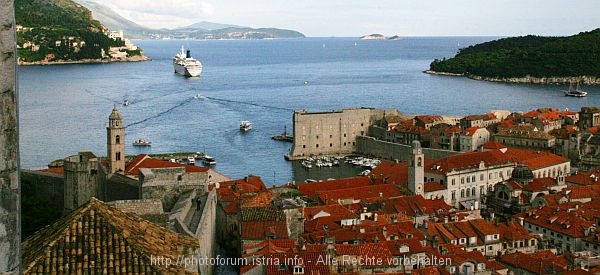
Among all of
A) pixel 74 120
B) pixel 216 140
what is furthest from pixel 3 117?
pixel 74 120

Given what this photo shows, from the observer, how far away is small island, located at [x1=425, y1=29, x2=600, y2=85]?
95.5 meters

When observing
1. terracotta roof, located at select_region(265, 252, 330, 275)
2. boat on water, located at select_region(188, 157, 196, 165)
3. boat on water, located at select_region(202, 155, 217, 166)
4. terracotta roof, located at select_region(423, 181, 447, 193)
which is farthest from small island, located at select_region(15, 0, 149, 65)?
terracotta roof, located at select_region(265, 252, 330, 275)

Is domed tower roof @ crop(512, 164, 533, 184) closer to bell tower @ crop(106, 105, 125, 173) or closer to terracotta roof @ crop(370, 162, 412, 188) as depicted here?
terracotta roof @ crop(370, 162, 412, 188)

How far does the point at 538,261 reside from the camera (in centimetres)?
1473

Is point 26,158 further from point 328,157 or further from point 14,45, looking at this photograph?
point 14,45

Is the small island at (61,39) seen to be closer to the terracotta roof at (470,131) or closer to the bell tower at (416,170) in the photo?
the terracotta roof at (470,131)

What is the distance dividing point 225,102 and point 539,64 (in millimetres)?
50970

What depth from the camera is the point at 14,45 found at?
2.40 meters

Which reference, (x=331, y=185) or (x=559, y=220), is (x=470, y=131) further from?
(x=559, y=220)

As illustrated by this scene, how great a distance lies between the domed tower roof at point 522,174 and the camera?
25519 mm

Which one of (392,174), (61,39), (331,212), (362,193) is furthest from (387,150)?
(61,39)

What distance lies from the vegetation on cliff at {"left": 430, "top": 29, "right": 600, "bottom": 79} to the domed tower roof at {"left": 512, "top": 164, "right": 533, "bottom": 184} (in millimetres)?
72954

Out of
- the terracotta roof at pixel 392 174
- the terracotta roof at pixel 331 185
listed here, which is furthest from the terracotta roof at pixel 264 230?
the terracotta roof at pixel 392 174

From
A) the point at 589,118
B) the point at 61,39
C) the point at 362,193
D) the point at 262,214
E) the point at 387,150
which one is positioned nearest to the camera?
the point at 262,214
